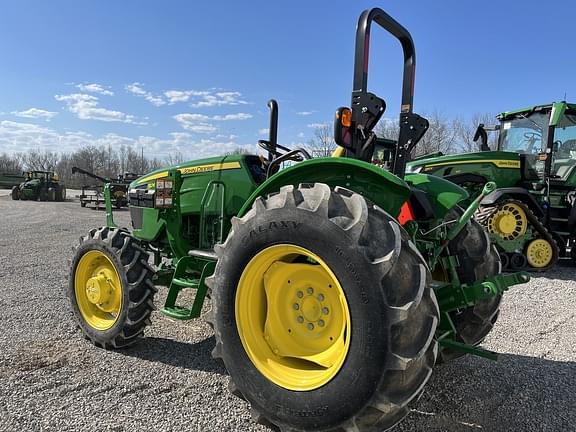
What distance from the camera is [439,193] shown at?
10.4 feet

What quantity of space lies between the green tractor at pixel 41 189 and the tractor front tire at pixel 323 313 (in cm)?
3113

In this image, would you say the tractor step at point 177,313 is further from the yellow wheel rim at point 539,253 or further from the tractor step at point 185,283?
the yellow wheel rim at point 539,253

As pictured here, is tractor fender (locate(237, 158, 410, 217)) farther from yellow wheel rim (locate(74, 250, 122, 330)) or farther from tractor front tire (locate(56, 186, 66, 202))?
tractor front tire (locate(56, 186, 66, 202))

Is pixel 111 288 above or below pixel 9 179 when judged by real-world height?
below

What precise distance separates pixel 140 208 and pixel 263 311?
2.60 meters

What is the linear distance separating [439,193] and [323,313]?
4.09 ft

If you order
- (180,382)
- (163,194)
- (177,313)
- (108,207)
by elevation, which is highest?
(163,194)

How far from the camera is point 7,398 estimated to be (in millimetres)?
2957

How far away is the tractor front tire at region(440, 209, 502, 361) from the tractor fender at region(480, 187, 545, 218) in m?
5.29

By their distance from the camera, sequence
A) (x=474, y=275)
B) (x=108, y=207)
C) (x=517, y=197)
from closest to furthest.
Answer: (x=474, y=275)
(x=108, y=207)
(x=517, y=197)

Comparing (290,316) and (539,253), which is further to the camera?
(539,253)

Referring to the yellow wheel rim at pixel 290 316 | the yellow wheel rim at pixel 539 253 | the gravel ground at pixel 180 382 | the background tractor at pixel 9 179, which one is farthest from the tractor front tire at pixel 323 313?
the background tractor at pixel 9 179

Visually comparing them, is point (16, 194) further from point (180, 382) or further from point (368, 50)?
point (368, 50)

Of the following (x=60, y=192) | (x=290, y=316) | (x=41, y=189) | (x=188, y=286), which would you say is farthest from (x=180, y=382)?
(x=60, y=192)
